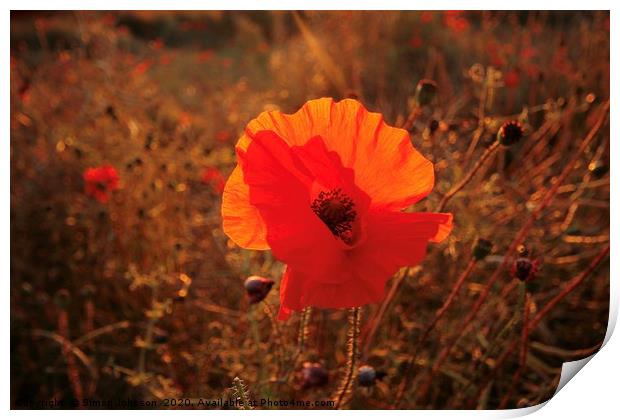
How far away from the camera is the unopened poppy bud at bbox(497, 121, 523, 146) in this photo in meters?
0.69

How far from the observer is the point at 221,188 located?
114cm

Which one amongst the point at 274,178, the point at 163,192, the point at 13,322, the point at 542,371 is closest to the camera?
the point at 274,178

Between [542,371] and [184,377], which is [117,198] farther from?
[542,371]

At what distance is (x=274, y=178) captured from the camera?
0.53m

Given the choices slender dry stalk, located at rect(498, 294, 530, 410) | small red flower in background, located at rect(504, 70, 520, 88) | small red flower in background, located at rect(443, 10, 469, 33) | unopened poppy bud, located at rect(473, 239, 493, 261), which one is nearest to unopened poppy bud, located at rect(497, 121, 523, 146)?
unopened poppy bud, located at rect(473, 239, 493, 261)

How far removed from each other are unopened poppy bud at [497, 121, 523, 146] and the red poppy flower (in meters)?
0.18

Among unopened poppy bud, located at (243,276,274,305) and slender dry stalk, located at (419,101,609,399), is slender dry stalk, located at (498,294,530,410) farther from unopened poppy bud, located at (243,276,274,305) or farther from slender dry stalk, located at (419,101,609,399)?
unopened poppy bud, located at (243,276,274,305)

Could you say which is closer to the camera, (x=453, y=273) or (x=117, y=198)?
(x=453, y=273)

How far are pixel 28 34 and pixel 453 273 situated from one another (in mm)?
854

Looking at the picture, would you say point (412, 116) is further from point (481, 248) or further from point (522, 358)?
point (522, 358)

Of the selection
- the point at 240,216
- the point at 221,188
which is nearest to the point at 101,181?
the point at 221,188

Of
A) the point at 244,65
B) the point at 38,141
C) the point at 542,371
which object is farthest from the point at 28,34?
the point at 542,371

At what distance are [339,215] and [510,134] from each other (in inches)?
9.3

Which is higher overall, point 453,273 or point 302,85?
point 302,85
